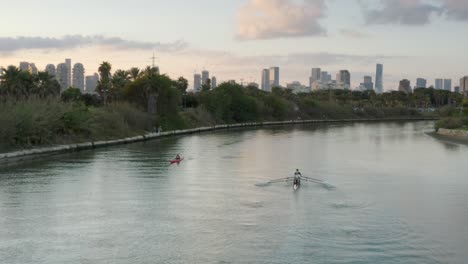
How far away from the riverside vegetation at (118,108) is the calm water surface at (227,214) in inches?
292

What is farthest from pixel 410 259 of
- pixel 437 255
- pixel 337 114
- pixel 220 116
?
pixel 337 114

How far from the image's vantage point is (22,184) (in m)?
27.5

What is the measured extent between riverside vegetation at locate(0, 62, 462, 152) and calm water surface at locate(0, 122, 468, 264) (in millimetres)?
7427

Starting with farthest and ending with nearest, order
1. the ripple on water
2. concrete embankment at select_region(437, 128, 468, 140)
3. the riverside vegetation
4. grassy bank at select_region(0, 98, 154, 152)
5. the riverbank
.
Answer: concrete embankment at select_region(437, 128, 468, 140) → the riverbank → the riverside vegetation → grassy bank at select_region(0, 98, 154, 152) → the ripple on water

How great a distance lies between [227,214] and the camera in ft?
66.4

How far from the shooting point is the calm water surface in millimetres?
15195

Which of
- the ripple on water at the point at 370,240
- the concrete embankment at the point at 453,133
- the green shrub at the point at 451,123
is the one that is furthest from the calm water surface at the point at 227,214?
the green shrub at the point at 451,123

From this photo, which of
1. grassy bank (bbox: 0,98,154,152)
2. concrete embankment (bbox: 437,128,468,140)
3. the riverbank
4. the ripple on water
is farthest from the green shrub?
the ripple on water


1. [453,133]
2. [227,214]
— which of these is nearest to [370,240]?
[227,214]

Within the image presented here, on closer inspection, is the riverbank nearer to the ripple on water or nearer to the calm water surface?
the calm water surface

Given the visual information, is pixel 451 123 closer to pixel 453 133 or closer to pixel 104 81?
pixel 453 133

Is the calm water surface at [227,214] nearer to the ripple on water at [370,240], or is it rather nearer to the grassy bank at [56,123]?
the ripple on water at [370,240]

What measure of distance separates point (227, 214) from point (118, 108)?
46.5m

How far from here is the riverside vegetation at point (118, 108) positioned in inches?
1686
